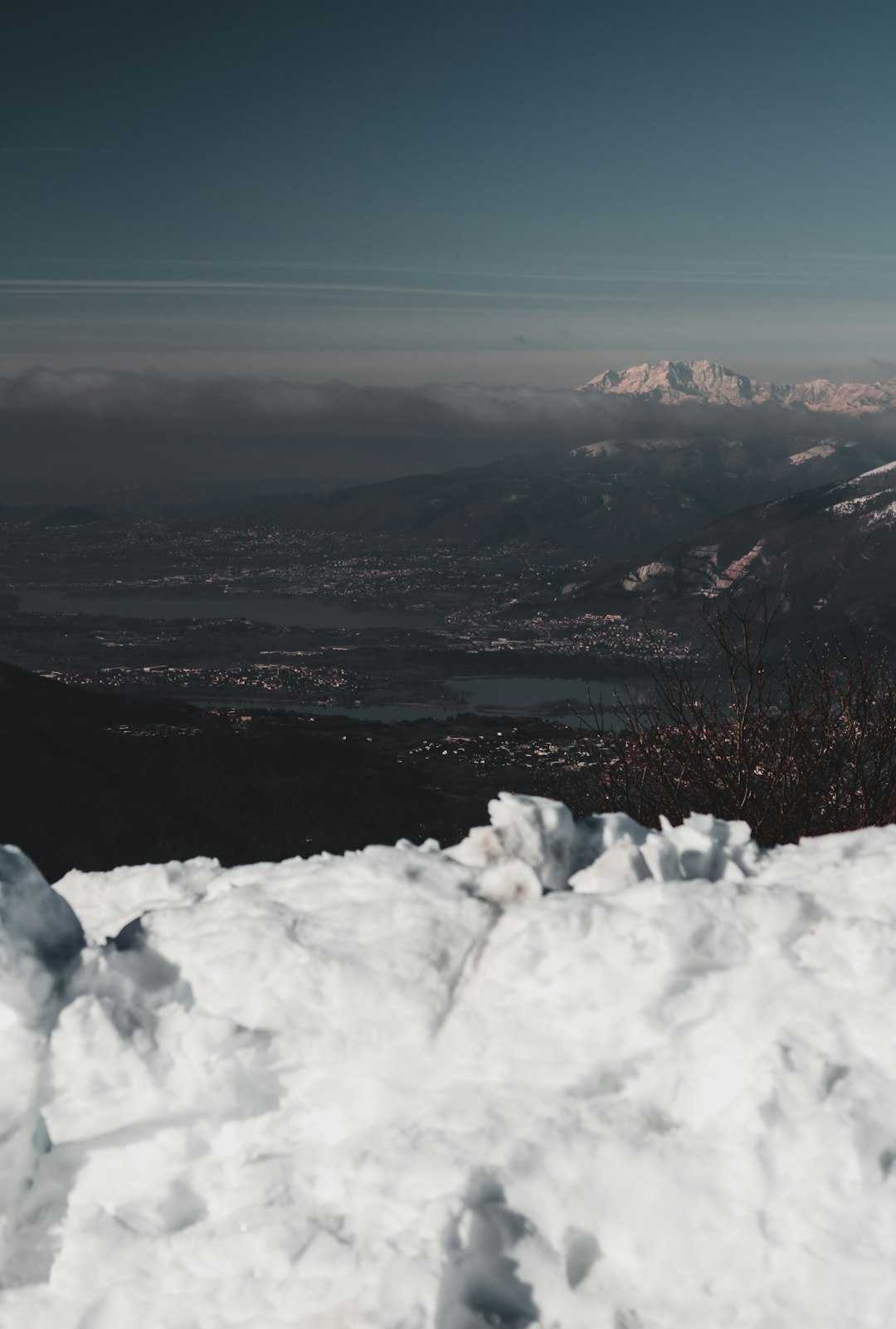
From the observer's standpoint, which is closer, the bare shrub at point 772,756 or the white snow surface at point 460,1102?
the white snow surface at point 460,1102

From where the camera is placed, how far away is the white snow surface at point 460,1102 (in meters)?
4.19

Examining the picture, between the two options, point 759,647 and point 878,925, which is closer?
point 878,925

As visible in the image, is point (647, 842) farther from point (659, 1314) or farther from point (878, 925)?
point (659, 1314)

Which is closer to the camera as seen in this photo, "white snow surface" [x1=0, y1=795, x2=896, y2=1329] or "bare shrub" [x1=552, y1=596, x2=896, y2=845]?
"white snow surface" [x1=0, y1=795, x2=896, y2=1329]

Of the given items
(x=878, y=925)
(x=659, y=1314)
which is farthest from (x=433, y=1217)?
(x=878, y=925)

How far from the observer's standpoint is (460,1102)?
4727 mm

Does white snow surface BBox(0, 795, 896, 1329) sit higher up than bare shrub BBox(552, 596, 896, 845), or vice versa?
white snow surface BBox(0, 795, 896, 1329)

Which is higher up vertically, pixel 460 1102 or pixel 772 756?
pixel 460 1102

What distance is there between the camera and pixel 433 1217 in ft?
13.9

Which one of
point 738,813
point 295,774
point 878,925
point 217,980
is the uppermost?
point 878,925

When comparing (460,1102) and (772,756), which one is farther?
(772,756)

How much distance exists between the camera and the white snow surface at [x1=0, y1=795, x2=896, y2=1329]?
13.8 feet

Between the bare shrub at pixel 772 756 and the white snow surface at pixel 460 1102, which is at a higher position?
the white snow surface at pixel 460 1102

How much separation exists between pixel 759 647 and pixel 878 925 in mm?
11521
